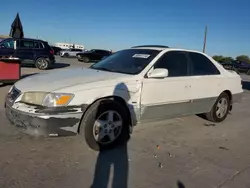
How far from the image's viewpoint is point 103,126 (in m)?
3.93

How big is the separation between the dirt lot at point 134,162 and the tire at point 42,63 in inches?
453

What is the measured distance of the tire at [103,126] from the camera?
3.75 meters

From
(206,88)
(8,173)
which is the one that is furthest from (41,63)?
(8,173)

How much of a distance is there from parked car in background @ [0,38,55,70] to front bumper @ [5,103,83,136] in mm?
12750

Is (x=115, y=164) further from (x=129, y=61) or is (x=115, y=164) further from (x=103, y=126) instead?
(x=129, y=61)

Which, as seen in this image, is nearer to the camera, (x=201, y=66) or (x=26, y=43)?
(x=201, y=66)

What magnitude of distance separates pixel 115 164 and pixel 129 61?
6.37 feet

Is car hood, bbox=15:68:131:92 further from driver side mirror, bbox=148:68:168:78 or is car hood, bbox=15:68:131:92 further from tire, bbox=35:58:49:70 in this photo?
tire, bbox=35:58:49:70

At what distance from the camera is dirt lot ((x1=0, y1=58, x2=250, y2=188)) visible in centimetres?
314

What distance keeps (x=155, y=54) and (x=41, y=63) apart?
500 inches

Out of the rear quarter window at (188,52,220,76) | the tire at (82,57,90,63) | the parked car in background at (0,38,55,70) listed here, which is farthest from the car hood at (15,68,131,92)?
the tire at (82,57,90,63)

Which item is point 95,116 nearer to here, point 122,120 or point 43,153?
point 122,120

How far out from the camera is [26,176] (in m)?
3.12

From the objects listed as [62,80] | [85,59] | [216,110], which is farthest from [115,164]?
[85,59]
